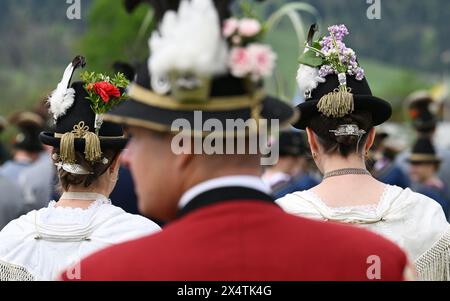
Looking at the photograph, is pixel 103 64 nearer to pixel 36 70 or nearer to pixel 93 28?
pixel 93 28

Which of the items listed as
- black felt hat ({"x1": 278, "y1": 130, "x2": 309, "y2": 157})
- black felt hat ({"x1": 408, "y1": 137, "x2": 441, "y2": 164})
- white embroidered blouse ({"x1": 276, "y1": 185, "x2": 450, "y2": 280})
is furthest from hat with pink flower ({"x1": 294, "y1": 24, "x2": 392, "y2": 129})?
black felt hat ({"x1": 408, "y1": 137, "x2": 441, "y2": 164})

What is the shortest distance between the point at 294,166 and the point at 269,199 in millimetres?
6998

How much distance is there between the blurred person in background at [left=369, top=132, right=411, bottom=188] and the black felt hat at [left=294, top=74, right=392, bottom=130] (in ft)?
13.8

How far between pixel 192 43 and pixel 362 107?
2.09m

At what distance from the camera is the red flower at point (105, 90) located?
4.91 metres

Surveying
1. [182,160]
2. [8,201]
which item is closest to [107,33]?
[8,201]

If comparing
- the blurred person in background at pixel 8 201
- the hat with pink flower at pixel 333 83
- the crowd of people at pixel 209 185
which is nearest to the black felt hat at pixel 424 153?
the crowd of people at pixel 209 185

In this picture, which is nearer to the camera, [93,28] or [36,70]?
[93,28]

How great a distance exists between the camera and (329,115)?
4781 millimetres

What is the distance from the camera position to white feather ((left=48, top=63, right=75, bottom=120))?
500 cm

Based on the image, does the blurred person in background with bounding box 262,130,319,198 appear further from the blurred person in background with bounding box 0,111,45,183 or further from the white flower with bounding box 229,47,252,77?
the white flower with bounding box 229,47,252,77

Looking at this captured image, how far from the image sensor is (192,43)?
2.86 metres

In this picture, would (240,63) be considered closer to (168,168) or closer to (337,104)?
(168,168)
